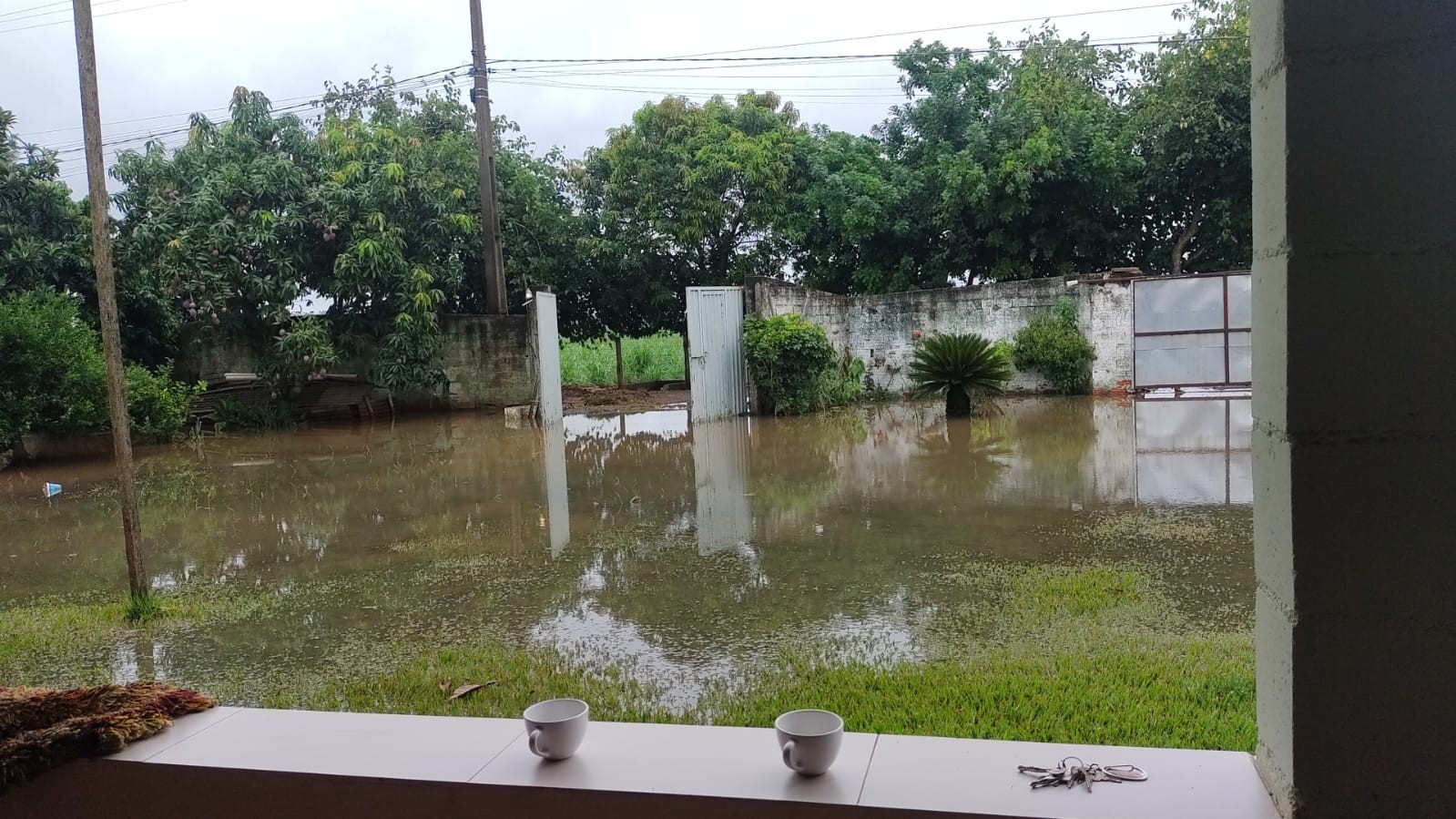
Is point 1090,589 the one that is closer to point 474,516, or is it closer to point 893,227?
point 474,516

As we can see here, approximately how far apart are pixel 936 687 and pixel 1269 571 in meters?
1.60

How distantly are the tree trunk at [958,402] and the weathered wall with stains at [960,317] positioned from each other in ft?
8.37

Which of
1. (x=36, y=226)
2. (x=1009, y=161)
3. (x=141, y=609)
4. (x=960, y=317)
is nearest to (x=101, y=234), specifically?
(x=141, y=609)

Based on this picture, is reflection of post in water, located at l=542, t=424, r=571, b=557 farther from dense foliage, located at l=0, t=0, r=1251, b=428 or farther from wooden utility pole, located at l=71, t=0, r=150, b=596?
dense foliage, located at l=0, t=0, r=1251, b=428

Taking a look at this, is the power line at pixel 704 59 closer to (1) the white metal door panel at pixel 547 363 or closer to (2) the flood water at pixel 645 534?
(1) the white metal door panel at pixel 547 363

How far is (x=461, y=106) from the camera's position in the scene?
15594mm

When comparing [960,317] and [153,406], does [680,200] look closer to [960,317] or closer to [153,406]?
[960,317]

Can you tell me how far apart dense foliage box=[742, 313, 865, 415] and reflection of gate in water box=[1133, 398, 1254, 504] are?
11.5ft

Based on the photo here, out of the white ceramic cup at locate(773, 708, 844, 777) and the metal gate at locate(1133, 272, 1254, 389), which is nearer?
the white ceramic cup at locate(773, 708, 844, 777)

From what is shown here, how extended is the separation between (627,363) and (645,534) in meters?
12.1

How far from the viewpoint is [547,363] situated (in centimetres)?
1202

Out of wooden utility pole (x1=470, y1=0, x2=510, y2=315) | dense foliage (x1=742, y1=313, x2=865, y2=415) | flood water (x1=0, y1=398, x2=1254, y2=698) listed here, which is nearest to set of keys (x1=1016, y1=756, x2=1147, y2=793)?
flood water (x1=0, y1=398, x2=1254, y2=698)

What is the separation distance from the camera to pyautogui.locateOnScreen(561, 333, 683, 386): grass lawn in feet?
57.4

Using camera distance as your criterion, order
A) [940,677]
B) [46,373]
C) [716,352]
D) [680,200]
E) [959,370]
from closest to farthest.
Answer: [940,677] < [46,373] < [959,370] < [716,352] < [680,200]
